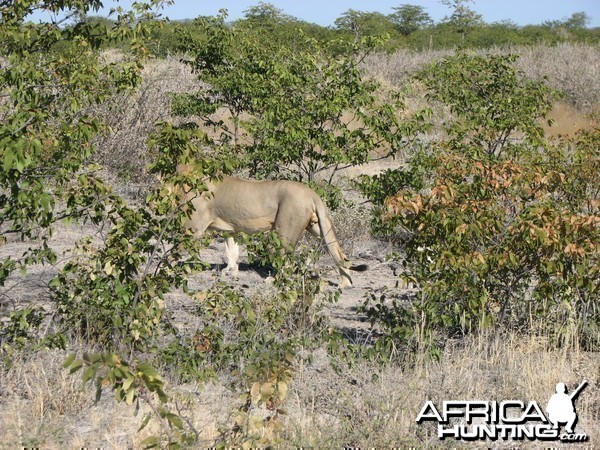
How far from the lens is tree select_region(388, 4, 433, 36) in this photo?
58688mm

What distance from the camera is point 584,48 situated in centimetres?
3606

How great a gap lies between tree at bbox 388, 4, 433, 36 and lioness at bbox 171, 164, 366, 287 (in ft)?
156

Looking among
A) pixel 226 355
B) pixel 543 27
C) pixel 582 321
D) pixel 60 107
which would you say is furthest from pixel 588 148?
pixel 543 27

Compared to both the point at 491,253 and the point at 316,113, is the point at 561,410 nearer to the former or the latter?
the point at 491,253

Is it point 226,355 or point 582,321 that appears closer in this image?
point 226,355

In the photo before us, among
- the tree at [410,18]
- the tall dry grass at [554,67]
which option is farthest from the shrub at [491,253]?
the tree at [410,18]

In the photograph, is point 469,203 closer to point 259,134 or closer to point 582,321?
point 582,321

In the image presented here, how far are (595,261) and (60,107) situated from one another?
9.03 metres

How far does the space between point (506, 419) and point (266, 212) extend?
6313 millimetres

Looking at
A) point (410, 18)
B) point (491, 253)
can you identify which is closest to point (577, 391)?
point (491, 253)

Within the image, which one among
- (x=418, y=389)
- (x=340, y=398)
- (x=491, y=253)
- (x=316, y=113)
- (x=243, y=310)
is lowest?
(x=340, y=398)

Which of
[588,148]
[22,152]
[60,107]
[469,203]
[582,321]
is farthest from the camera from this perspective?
[60,107]

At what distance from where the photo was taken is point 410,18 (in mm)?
59812

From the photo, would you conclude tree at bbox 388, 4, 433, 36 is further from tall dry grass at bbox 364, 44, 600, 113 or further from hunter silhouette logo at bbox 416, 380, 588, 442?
hunter silhouette logo at bbox 416, 380, 588, 442
